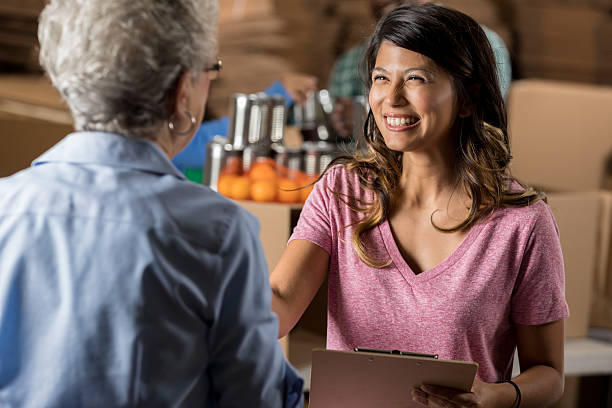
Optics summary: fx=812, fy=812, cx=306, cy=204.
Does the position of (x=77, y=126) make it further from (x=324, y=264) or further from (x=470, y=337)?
(x=470, y=337)

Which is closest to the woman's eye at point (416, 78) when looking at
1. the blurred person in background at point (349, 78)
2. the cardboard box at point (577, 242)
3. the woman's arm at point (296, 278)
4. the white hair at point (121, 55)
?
the woman's arm at point (296, 278)

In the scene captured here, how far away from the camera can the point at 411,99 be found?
4.79 feet

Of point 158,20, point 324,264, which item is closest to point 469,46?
point 324,264

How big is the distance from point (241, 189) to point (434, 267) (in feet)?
2.74

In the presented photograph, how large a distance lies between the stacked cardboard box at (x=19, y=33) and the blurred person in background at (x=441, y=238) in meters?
2.58

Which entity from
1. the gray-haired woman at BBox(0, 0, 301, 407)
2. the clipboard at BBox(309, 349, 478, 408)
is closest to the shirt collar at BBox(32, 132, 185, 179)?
the gray-haired woman at BBox(0, 0, 301, 407)

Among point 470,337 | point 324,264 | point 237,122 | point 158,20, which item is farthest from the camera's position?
point 237,122

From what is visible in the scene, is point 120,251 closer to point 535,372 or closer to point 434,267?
point 434,267

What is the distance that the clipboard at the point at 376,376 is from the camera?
117 centimetres

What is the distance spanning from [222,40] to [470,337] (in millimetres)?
2705

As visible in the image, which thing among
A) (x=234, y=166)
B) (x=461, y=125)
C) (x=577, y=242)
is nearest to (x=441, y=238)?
(x=461, y=125)

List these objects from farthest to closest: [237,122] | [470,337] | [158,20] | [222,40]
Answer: [222,40] → [237,122] → [470,337] → [158,20]

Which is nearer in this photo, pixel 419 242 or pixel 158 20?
pixel 158 20

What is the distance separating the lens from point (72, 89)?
2.93 ft
